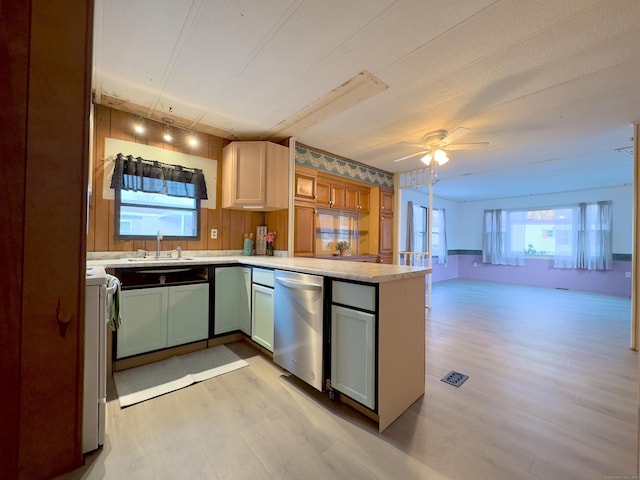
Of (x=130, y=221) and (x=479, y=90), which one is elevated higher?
(x=479, y=90)

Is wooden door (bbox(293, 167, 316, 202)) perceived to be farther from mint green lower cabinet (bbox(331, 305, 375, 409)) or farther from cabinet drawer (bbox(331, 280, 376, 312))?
mint green lower cabinet (bbox(331, 305, 375, 409))

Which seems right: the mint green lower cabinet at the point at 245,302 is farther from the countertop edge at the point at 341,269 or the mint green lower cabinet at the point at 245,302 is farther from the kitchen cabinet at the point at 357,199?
the kitchen cabinet at the point at 357,199

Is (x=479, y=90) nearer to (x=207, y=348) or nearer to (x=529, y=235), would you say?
(x=207, y=348)

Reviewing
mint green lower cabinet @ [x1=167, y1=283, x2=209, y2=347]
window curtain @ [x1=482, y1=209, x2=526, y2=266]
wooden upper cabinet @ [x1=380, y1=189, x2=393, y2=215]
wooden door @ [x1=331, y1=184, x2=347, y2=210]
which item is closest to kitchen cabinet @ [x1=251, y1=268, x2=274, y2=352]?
mint green lower cabinet @ [x1=167, y1=283, x2=209, y2=347]

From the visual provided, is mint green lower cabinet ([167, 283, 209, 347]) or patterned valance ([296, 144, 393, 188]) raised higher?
patterned valance ([296, 144, 393, 188])

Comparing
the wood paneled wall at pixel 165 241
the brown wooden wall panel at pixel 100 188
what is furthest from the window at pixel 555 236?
the brown wooden wall panel at pixel 100 188

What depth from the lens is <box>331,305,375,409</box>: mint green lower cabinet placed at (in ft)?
5.02

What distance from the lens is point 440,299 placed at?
203 inches

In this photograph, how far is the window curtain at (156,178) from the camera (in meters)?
2.57

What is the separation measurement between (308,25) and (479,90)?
1.56 meters

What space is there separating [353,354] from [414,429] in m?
0.54

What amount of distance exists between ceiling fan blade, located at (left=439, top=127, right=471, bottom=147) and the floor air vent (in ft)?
7.49

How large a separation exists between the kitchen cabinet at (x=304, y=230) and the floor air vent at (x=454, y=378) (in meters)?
2.13

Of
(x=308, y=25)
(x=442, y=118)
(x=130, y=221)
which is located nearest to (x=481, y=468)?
(x=308, y=25)
